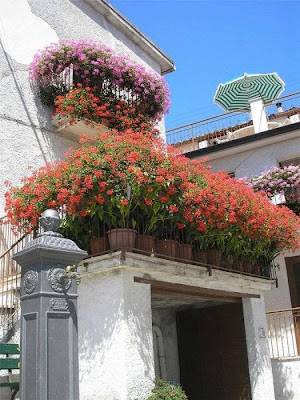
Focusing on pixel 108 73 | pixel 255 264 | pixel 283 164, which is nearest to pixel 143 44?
pixel 108 73

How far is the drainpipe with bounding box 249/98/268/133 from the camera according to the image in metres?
19.6

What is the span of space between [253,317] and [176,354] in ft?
6.25

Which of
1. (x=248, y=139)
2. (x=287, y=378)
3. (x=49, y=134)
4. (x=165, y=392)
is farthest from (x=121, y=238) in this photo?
(x=248, y=139)

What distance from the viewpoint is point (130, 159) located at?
772 centimetres

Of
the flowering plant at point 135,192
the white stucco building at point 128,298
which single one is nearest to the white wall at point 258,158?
the white stucco building at point 128,298

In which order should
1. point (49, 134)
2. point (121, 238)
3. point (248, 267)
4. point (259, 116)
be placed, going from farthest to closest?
1. point (259, 116)
2. point (49, 134)
3. point (248, 267)
4. point (121, 238)

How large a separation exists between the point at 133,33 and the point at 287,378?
10.5m

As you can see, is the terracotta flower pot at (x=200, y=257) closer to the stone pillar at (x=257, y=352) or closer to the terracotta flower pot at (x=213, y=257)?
the terracotta flower pot at (x=213, y=257)

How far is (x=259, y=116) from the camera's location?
64.8ft

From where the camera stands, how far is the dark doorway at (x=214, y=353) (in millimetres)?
10477

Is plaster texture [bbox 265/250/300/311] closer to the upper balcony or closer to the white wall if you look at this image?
the white wall

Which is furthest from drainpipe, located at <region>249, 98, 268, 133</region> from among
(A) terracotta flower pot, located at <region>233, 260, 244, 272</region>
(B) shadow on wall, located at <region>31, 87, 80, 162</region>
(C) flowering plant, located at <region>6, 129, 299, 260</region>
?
(C) flowering plant, located at <region>6, 129, 299, 260</region>

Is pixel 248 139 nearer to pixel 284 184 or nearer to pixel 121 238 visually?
pixel 284 184

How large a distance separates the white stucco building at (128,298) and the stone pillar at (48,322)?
243 cm
